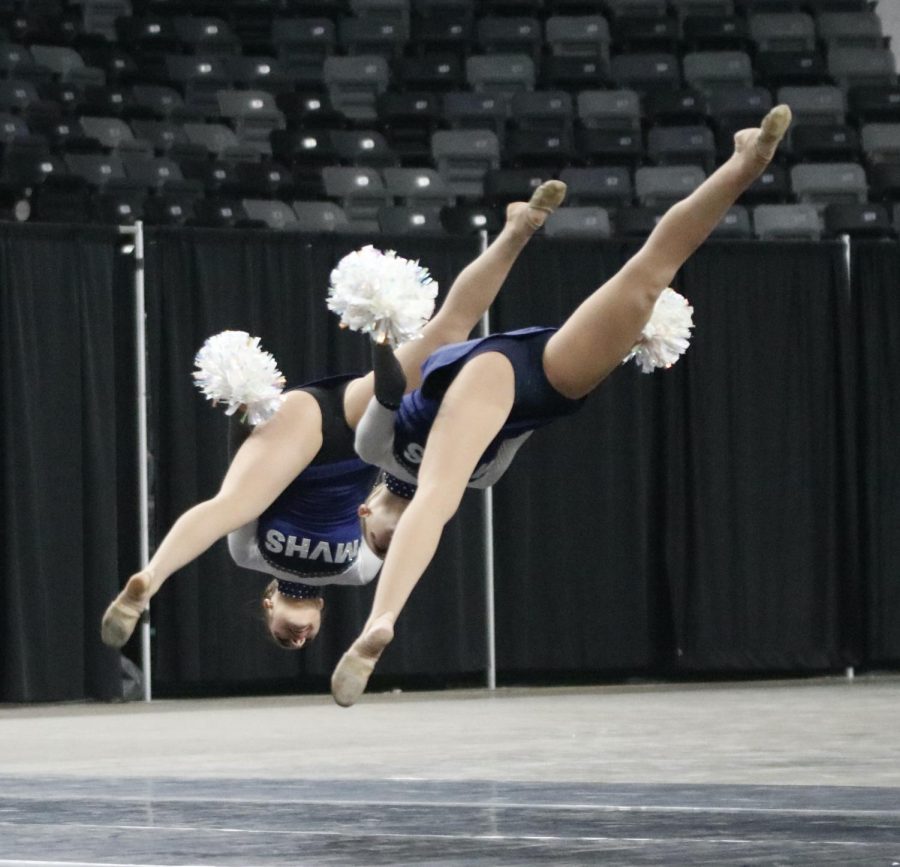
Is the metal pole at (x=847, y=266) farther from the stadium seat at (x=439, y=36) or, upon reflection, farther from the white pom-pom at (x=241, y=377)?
the white pom-pom at (x=241, y=377)

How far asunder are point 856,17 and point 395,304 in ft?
28.1

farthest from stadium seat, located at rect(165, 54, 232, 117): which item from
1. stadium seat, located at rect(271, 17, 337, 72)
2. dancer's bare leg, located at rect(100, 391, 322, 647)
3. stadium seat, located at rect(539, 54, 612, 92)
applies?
dancer's bare leg, located at rect(100, 391, 322, 647)

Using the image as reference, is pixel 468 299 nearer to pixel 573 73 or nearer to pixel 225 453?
pixel 225 453

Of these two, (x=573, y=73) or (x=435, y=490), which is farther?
(x=573, y=73)

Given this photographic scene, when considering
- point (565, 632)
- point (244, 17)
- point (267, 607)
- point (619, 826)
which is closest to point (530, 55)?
point (244, 17)

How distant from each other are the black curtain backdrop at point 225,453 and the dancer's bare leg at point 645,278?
457 cm

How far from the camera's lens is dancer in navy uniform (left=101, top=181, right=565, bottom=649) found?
13.7 feet

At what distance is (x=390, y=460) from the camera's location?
3.98 m

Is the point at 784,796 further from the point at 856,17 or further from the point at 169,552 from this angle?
the point at 856,17

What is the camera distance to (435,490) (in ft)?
11.7

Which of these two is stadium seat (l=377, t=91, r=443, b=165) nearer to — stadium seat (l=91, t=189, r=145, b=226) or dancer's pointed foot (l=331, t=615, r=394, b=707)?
stadium seat (l=91, t=189, r=145, b=226)

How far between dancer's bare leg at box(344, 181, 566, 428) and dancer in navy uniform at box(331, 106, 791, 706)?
0.38m

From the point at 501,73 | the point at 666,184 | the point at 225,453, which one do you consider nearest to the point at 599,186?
the point at 666,184

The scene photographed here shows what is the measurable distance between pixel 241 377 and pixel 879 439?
5.90 m
